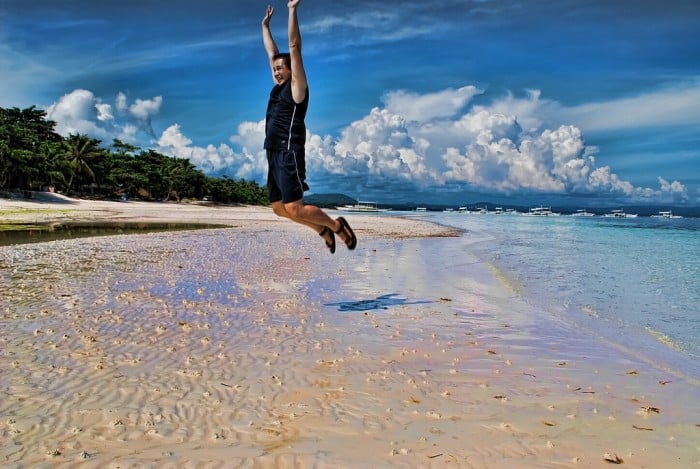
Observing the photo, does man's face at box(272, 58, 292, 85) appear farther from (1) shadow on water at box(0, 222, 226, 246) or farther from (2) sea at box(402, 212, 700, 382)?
(1) shadow on water at box(0, 222, 226, 246)

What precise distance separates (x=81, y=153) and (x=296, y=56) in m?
90.5

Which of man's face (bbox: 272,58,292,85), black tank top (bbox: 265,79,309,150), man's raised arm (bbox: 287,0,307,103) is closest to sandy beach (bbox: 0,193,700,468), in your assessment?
black tank top (bbox: 265,79,309,150)

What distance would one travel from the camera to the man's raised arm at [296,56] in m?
5.45

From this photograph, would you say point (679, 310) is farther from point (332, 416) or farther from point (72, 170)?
point (72, 170)

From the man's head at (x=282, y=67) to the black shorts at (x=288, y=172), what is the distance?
885 millimetres

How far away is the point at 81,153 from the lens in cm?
8381

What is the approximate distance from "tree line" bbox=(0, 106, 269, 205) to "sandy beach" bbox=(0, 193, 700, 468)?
221 feet

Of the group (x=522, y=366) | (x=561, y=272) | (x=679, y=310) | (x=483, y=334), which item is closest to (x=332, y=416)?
(x=522, y=366)

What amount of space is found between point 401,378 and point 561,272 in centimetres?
1233

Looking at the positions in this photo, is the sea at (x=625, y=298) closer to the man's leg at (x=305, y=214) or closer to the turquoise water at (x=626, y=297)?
the turquoise water at (x=626, y=297)

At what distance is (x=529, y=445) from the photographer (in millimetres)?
3631

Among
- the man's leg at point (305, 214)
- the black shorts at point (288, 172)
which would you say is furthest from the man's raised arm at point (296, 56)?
the man's leg at point (305, 214)

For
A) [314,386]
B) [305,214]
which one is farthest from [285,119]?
[314,386]

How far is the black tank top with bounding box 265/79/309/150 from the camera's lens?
19.8ft
